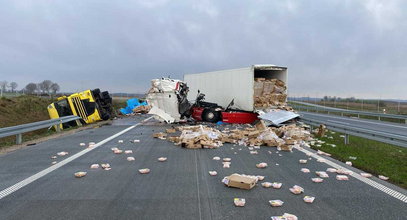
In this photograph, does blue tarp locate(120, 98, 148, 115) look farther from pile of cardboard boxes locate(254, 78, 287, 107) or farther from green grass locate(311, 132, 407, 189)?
green grass locate(311, 132, 407, 189)

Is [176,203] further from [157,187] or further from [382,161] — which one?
[382,161]

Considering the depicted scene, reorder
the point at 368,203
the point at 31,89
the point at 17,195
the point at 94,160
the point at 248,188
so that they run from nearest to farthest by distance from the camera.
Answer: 1. the point at 368,203
2. the point at 17,195
3. the point at 248,188
4. the point at 94,160
5. the point at 31,89

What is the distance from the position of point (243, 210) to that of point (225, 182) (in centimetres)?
130

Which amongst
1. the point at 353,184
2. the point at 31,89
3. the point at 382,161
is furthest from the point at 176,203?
the point at 31,89

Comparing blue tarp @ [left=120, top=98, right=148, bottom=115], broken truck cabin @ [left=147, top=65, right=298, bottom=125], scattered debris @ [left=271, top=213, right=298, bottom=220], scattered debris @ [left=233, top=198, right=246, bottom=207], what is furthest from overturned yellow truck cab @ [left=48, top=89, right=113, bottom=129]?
scattered debris @ [left=271, top=213, right=298, bottom=220]

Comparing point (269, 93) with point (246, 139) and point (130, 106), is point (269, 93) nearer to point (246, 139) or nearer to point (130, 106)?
point (246, 139)

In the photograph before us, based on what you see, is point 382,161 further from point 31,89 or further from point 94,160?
point 31,89

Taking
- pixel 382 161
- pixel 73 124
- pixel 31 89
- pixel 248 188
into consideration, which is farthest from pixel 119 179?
pixel 31 89

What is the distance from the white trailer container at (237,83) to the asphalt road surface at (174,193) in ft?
30.3

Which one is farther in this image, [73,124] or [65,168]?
[73,124]

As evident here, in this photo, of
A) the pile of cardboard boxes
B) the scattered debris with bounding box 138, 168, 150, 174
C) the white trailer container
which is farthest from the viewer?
the pile of cardboard boxes

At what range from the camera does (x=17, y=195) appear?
4945 mm

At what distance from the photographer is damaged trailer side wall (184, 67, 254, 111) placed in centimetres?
1711

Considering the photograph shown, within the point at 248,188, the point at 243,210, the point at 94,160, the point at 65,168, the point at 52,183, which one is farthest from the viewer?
the point at 94,160
